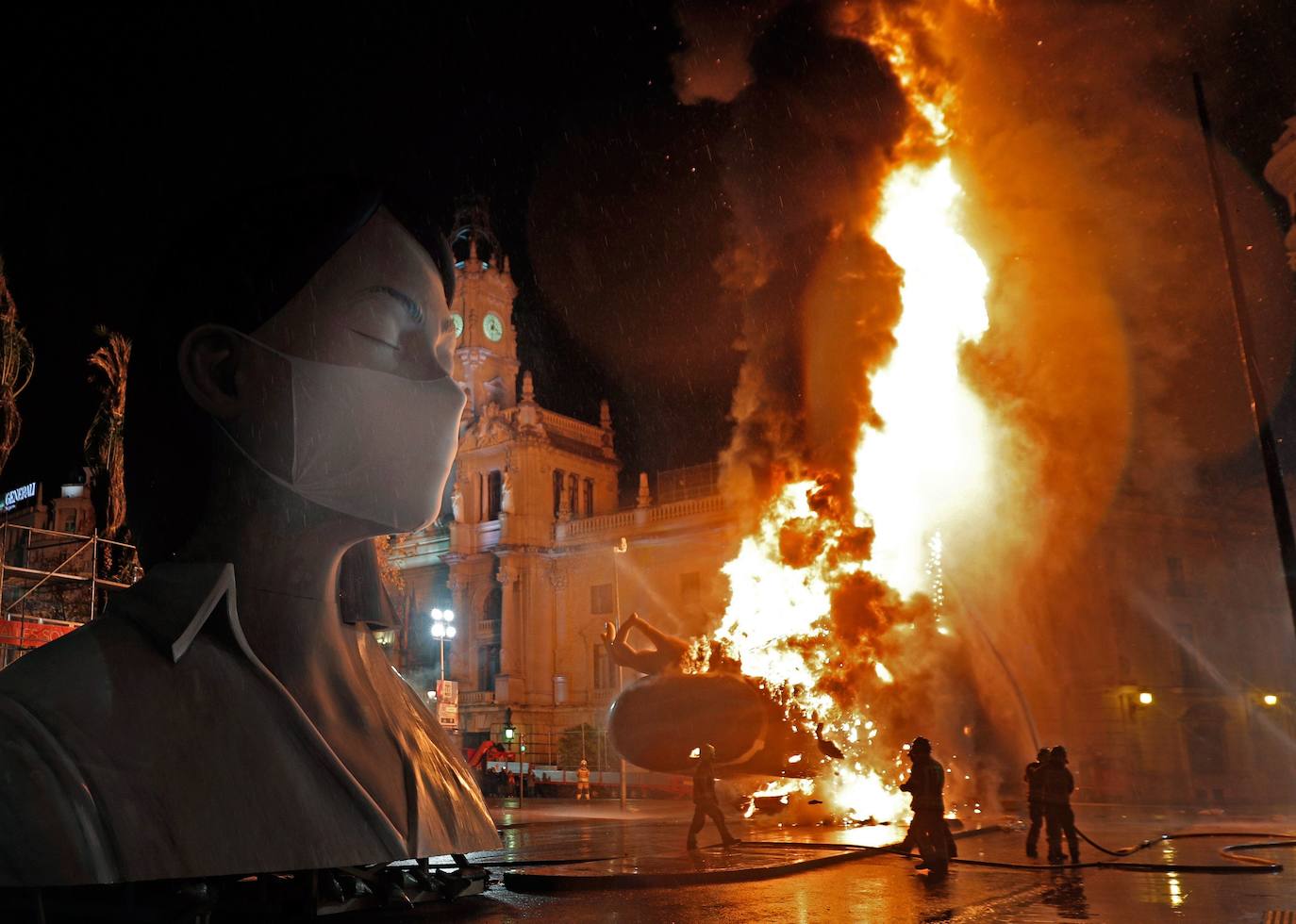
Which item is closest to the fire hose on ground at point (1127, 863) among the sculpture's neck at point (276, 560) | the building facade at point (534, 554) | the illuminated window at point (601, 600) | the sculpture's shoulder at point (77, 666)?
the sculpture's neck at point (276, 560)

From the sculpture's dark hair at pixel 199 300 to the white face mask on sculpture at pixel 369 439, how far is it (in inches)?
9.4

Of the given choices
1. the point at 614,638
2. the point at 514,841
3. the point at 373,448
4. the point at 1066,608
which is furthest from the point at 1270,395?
the point at 373,448

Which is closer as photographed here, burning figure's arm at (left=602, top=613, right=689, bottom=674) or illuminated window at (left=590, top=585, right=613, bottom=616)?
burning figure's arm at (left=602, top=613, right=689, bottom=674)

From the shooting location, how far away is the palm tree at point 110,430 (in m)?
24.7

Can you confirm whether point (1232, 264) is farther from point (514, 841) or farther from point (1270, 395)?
point (1270, 395)

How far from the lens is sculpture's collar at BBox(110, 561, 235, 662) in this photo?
5188mm

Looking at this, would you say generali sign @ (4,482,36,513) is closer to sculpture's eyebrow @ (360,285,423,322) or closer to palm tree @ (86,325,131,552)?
palm tree @ (86,325,131,552)

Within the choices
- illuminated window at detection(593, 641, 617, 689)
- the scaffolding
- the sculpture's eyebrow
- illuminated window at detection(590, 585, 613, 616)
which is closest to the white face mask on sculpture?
the sculpture's eyebrow

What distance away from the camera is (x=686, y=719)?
1559 centimetres

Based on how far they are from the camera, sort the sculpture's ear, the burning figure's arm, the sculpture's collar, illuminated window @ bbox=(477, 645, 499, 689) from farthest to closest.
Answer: illuminated window @ bbox=(477, 645, 499, 689)
the burning figure's arm
the sculpture's ear
the sculpture's collar

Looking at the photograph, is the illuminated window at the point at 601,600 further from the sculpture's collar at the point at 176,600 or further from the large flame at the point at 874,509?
the sculpture's collar at the point at 176,600

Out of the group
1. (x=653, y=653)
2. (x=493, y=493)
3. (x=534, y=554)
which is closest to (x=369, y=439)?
(x=653, y=653)

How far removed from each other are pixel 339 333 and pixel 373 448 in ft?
2.18

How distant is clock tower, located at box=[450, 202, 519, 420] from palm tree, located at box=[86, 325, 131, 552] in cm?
2928
